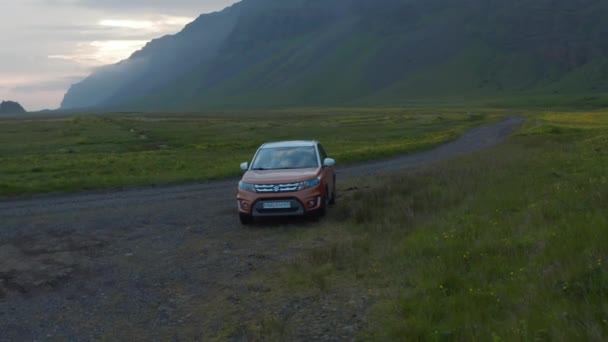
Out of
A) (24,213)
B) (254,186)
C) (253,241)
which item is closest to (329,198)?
(254,186)

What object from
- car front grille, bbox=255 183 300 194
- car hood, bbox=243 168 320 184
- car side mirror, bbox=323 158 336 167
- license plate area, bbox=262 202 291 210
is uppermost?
car side mirror, bbox=323 158 336 167

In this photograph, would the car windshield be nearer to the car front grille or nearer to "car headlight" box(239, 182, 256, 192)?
"car headlight" box(239, 182, 256, 192)

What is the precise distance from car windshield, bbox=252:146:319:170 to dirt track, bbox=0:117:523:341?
1.62 metres

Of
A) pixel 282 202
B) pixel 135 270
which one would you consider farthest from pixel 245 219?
pixel 135 270

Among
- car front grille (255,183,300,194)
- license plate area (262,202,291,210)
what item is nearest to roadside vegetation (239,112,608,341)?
Result: license plate area (262,202,291,210)

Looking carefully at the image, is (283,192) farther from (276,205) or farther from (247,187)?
(247,187)

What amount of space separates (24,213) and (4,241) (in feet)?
14.6

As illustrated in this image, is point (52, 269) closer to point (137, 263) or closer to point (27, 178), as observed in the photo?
point (137, 263)

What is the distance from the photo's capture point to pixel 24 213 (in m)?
18.3

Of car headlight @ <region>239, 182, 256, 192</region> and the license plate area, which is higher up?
car headlight @ <region>239, 182, 256, 192</region>

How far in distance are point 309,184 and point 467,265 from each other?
20.1 feet

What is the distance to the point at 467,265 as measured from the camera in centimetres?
893

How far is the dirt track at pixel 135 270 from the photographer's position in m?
7.93

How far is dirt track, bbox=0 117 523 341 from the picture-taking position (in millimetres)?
7934
